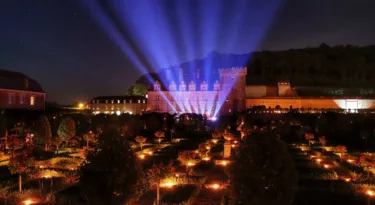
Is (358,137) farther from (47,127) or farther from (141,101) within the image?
(141,101)

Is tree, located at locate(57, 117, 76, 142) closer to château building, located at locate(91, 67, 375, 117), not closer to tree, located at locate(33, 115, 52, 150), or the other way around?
tree, located at locate(33, 115, 52, 150)

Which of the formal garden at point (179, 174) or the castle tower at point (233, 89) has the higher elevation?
the castle tower at point (233, 89)

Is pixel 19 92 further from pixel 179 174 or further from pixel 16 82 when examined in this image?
pixel 179 174

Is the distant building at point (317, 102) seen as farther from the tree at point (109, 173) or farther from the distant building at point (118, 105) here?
the tree at point (109, 173)

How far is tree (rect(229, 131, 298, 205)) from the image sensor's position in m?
8.06

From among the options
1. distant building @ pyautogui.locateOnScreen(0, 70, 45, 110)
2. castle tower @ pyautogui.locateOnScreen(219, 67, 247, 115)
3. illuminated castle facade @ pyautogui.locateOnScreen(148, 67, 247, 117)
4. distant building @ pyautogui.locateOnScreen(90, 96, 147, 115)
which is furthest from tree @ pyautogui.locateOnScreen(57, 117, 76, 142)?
distant building @ pyautogui.locateOnScreen(90, 96, 147, 115)

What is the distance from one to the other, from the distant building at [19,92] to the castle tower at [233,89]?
33.8 m

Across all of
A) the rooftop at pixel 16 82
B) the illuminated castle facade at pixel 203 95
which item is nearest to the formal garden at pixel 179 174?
the rooftop at pixel 16 82

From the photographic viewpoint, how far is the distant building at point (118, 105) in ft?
253

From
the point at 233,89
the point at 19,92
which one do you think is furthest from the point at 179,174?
the point at 233,89

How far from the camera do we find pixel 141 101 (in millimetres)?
78188

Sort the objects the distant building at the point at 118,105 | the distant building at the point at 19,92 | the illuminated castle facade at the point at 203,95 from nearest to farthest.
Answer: the distant building at the point at 19,92, the illuminated castle facade at the point at 203,95, the distant building at the point at 118,105

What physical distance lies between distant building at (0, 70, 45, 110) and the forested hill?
198 ft

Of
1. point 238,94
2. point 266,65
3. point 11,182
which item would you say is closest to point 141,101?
point 238,94
